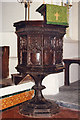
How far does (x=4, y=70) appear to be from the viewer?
4.13 meters

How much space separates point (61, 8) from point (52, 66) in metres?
0.79

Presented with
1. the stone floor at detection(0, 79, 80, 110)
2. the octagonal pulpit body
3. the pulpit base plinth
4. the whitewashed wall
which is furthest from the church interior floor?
the whitewashed wall

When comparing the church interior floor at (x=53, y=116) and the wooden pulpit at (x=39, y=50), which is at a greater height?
the wooden pulpit at (x=39, y=50)

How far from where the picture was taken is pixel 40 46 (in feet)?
9.00

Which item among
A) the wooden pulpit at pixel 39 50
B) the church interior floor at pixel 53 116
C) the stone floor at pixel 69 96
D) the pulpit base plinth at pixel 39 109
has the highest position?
the wooden pulpit at pixel 39 50

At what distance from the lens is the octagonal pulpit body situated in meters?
2.73

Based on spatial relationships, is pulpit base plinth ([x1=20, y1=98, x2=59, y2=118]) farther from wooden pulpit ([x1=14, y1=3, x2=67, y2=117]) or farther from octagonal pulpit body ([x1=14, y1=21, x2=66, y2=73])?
octagonal pulpit body ([x1=14, y1=21, x2=66, y2=73])

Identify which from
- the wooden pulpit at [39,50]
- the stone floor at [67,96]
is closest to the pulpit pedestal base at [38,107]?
the wooden pulpit at [39,50]

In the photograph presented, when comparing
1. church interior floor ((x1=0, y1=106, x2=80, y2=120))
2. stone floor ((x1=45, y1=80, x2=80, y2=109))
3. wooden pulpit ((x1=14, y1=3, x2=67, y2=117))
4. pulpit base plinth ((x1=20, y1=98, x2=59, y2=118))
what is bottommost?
stone floor ((x1=45, y1=80, x2=80, y2=109))

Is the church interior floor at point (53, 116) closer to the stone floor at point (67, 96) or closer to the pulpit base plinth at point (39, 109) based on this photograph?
the pulpit base plinth at point (39, 109)

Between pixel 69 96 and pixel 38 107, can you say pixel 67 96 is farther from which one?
pixel 38 107

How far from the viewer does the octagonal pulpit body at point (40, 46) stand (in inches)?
107

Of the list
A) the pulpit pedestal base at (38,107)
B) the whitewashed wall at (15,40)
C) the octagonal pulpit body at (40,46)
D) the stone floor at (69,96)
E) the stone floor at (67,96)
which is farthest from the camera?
the whitewashed wall at (15,40)

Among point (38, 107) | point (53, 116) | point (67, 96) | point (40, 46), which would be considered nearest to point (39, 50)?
point (40, 46)
